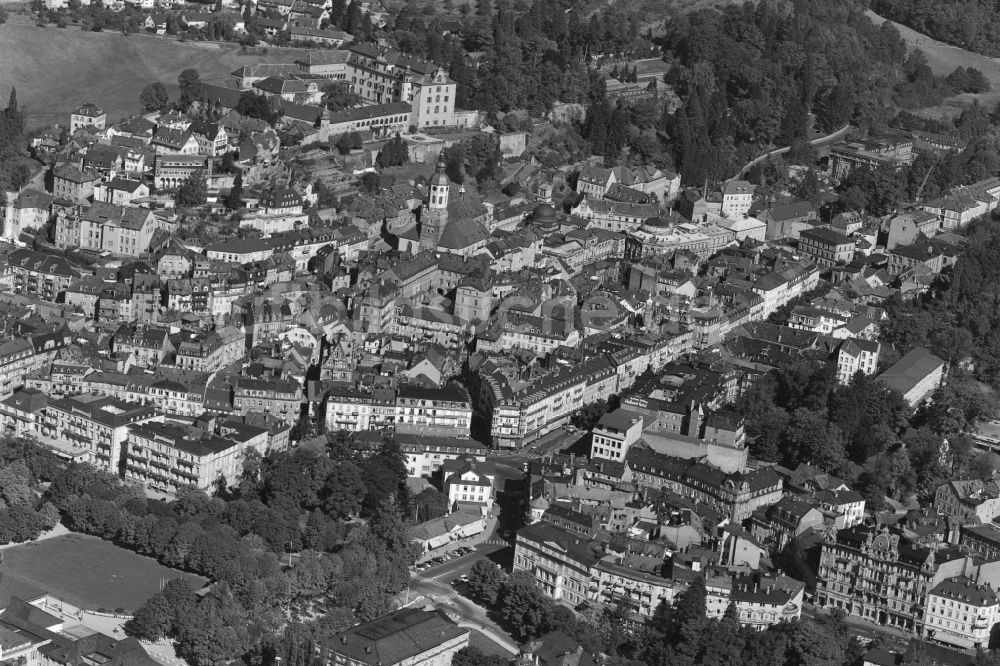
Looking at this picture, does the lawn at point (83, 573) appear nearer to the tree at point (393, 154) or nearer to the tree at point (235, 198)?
the tree at point (235, 198)

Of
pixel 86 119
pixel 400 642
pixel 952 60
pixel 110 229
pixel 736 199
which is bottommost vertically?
pixel 400 642

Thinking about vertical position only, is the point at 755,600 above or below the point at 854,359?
below

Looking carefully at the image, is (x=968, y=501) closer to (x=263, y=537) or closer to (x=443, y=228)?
(x=263, y=537)

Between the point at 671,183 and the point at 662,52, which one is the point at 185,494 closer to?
the point at 671,183

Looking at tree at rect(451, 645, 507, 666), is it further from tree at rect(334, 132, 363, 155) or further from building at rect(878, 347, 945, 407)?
tree at rect(334, 132, 363, 155)

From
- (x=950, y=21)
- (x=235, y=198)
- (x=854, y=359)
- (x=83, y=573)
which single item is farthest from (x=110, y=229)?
(x=950, y=21)

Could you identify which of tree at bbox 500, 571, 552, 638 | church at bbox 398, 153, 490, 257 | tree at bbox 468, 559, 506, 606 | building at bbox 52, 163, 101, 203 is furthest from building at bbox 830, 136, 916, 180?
tree at bbox 500, 571, 552, 638

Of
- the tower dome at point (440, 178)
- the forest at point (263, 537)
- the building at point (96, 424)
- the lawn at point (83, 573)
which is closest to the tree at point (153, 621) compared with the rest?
the forest at point (263, 537)

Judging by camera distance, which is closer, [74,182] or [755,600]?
[755,600]
